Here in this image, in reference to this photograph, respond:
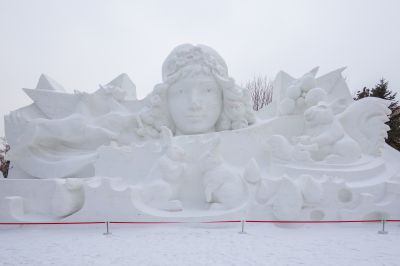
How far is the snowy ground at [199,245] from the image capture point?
93.1 inches

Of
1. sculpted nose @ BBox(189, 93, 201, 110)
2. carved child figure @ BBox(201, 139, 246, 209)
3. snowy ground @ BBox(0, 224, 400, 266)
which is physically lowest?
snowy ground @ BBox(0, 224, 400, 266)

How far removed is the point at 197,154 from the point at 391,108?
11.3 meters

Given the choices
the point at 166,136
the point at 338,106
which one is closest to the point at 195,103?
the point at 166,136

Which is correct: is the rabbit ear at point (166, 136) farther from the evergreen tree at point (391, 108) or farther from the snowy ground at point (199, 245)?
the evergreen tree at point (391, 108)

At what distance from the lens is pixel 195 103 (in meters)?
4.33

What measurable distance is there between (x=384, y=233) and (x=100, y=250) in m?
2.79

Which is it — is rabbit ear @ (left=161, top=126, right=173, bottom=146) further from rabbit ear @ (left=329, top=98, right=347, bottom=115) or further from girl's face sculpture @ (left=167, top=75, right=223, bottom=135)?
rabbit ear @ (left=329, top=98, right=347, bottom=115)

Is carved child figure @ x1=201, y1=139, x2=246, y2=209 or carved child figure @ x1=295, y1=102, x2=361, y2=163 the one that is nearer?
carved child figure @ x1=201, y1=139, x2=246, y2=209

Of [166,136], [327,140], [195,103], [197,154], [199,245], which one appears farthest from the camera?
[195,103]

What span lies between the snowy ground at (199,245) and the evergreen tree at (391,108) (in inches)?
390

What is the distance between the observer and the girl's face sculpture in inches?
173

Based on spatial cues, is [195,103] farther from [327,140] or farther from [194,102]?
[327,140]

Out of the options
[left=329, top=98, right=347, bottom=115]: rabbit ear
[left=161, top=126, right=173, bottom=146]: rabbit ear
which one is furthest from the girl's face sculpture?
[left=329, top=98, right=347, bottom=115]: rabbit ear

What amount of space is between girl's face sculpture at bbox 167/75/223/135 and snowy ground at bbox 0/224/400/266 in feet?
5.51
